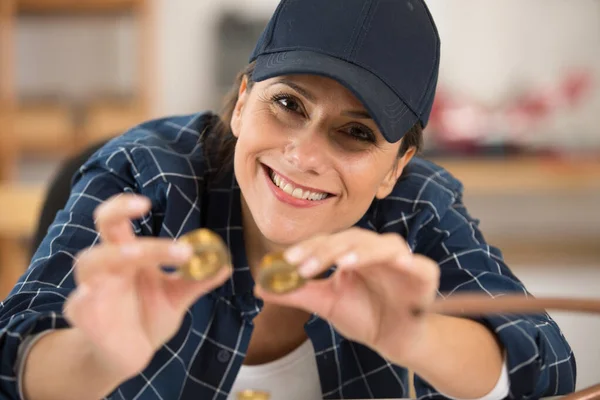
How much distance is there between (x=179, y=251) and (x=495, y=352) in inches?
20.3

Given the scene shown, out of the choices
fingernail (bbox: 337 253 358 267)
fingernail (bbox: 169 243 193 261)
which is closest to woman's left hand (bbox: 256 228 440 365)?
fingernail (bbox: 337 253 358 267)

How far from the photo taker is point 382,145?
43.5 inches

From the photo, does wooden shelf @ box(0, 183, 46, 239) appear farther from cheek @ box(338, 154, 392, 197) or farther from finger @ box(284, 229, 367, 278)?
finger @ box(284, 229, 367, 278)

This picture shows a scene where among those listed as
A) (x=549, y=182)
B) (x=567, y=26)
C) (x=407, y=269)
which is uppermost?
(x=407, y=269)

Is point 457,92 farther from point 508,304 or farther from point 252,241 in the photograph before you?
point 508,304

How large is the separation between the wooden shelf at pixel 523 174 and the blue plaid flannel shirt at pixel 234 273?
2.86m

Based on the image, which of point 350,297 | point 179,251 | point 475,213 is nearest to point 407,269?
point 350,297

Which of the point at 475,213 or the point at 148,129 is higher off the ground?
the point at 148,129

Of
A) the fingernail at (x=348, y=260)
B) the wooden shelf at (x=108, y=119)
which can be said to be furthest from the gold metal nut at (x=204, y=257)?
the wooden shelf at (x=108, y=119)

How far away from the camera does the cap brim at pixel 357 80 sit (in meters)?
1.00

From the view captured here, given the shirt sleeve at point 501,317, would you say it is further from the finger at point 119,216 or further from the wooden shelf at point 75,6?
the wooden shelf at point 75,6

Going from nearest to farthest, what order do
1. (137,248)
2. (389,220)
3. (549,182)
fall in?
(137,248)
(389,220)
(549,182)

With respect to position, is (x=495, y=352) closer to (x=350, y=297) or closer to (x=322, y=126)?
(x=350, y=297)

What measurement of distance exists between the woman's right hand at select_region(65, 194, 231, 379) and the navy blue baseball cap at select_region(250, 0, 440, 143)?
1.16 ft
